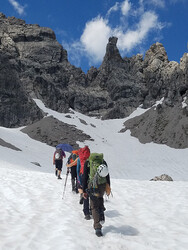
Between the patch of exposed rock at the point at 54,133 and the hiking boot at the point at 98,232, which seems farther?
the patch of exposed rock at the point at 54,133

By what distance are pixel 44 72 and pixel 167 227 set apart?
106587 mm

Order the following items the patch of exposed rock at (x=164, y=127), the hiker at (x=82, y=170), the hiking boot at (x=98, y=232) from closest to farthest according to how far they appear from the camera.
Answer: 1. the hiking boot at (x=98, y=232)
2. the hiker at (x=82, y=170)
3. the patch of exposed rock at (x=164, y=127)

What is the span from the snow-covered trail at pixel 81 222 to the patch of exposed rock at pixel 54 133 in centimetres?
4578

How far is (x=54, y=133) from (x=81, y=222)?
54.5m

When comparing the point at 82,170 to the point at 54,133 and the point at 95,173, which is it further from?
the point at 54,133

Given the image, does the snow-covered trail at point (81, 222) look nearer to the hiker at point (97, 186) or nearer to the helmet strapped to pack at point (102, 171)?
the hiker at point (97, 186)

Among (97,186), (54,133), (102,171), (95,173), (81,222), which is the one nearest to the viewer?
(102,171)

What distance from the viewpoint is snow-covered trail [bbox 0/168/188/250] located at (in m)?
5.06

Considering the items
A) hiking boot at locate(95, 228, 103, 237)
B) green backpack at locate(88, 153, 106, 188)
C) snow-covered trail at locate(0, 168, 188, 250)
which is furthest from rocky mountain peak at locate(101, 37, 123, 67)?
hiking boot at locate(95, 228, 103, 237)

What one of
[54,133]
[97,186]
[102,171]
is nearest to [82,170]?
[97,186]

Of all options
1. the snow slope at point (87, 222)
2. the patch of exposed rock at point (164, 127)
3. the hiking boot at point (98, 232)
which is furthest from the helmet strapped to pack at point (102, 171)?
the patch of exposed rock at point (164, 127)

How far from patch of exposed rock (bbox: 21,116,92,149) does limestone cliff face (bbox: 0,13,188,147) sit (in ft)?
42.0

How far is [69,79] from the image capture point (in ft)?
364

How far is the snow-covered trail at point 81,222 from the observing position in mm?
5063
